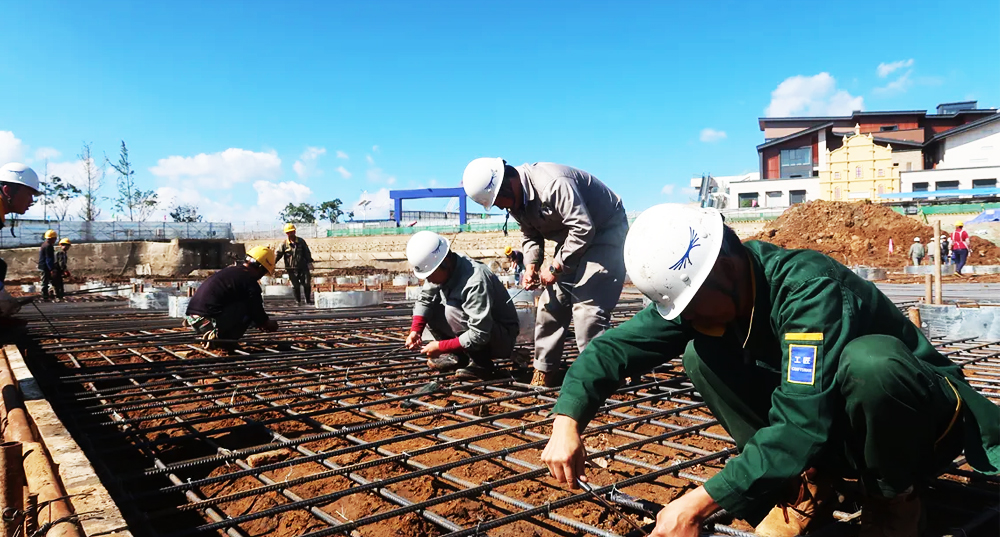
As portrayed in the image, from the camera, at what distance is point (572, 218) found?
335 cm

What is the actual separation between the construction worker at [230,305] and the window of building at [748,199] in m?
35.2

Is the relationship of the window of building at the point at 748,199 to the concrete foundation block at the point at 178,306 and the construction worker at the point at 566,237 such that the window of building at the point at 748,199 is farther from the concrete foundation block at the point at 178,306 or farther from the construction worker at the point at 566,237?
the construction worker at the point at 566,237

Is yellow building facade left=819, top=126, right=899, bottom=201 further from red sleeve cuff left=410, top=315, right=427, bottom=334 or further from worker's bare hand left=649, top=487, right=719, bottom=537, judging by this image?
worker's bare hand left=649, top=487, right=719, bottom=537

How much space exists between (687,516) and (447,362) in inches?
107

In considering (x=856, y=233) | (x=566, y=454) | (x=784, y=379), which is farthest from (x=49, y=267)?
(x=856, y=233)

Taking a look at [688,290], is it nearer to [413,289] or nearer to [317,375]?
[317,375]

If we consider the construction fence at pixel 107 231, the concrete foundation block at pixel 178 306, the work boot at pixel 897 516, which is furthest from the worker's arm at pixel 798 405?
the construction fence at pixel 107 231

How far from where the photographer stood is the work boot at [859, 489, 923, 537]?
1.51 metres

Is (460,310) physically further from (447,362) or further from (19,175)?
(19,175)

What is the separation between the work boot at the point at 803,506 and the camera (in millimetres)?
1681

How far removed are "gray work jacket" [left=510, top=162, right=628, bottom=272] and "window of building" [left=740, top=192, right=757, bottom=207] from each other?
35.3 meters

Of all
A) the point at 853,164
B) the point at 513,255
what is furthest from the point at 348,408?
the point at 853,164

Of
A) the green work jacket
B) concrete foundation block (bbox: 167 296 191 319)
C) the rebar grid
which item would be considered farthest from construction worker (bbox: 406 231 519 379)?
concrete foundation block (bbox: 167 296 191 319)

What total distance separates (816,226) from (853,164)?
1492 centimetres
